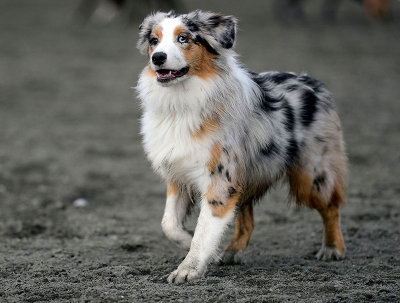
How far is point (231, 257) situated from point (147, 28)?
5.97 feet

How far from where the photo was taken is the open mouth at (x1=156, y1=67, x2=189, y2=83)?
4.78 meters

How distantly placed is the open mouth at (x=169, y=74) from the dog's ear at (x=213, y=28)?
0.94 ft

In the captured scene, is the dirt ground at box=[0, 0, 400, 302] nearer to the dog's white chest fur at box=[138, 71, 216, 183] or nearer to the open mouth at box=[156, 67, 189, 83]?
the dog's white chest fur at box=[138, 71, 216, 183]

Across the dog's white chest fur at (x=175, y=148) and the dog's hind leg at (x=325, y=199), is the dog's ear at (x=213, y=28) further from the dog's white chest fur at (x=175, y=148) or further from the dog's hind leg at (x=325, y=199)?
the dog's hind leg at (x=325, y=199)

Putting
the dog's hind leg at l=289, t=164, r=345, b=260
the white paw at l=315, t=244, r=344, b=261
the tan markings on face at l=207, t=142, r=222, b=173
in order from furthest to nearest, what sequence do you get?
1. the white paw at l=315, t=244, r=344, b=261
2. the dog's hind leg at l=289, t=164, r=345, b=260
3. the tan markings on face at l=207, t=142, r=222, b=173

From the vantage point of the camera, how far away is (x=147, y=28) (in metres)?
5.20

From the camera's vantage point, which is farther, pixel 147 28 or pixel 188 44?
pixel 147 28

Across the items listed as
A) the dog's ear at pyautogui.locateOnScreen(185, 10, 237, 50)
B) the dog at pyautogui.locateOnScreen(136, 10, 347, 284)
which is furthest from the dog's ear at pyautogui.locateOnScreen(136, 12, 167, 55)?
the dog's ear at pyautogui.locateOnScreen(185, 10, 237, 50)

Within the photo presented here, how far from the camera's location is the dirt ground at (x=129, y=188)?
15.6 feet

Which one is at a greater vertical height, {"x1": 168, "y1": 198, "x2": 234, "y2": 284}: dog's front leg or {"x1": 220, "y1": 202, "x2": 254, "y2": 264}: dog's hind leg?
{"x1": 168, "y1": 198, "x2": 234, "y2": 284}: dog's front leg

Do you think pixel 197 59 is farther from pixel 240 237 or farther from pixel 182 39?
pixel 240 237

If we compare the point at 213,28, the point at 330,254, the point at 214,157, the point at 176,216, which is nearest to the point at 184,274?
the point at 176,216

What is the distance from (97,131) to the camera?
430 inches

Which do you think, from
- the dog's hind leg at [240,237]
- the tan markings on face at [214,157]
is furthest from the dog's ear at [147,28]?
the dog's hind leg at [240,237]
